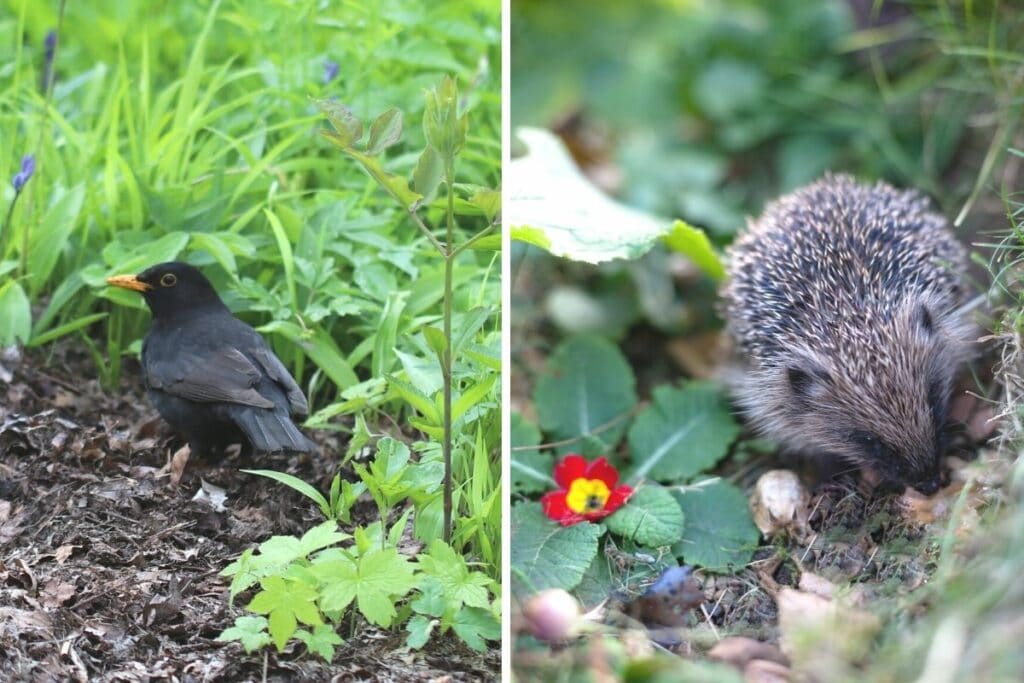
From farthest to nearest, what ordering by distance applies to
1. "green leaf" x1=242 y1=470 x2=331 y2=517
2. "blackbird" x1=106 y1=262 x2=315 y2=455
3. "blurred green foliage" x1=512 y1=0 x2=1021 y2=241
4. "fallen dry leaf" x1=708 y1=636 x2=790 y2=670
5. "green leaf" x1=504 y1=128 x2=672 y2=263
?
"blurred green foliage" x1=512 y1=0 x2=1021 y2=241
"green leaf" x1=504 y1=128 x2=672 y2=263
"blackbird" x1=106 y1=262 x2=315 y2=455
"green leaf" x1=242 y1=470 x2=331 y2=517
"fallen dry leaf" x1=708 y1=636 x2=790 y2=670

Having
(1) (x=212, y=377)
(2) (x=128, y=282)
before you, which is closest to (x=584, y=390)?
(1) (x=212, y=377)

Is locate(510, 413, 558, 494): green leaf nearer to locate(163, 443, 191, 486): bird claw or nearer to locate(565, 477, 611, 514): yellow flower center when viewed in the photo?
locate(565, 477, 611, 514): yellow flower center

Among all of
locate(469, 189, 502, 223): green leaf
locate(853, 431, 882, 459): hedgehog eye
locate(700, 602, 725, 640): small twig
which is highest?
locate(469, 189, 502, 223): green leaf

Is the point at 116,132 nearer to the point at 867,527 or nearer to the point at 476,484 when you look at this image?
the point at 476,484

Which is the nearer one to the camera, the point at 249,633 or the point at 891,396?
the point at 249,633

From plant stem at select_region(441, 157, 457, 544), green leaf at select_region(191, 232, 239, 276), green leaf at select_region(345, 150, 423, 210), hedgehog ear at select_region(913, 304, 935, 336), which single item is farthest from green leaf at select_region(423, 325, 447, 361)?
hedgehog ear at select_region(913, 304, 935, 336)

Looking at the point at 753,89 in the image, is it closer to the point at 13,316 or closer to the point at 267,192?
the point at 267,192

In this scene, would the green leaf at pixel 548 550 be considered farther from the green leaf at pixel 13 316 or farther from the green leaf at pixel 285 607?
the green leaf at pixel 13 316
